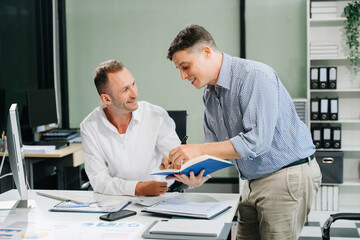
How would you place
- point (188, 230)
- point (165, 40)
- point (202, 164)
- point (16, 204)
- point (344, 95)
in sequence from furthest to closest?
point (165, 40) < point (344, 95) < point (16, 204) < point (202, 164) < point (188, 230)

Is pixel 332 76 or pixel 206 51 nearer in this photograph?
pixel 206 51

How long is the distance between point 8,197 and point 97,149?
49cm

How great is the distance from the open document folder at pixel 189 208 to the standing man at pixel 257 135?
0.32 ft

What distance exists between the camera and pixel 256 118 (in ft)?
5.82

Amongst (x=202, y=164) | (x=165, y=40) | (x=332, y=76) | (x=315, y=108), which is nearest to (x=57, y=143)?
(x=165, y=40)

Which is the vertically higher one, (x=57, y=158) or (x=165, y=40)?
(x=165, y=40)

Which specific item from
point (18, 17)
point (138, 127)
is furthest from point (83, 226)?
point (18, 17)

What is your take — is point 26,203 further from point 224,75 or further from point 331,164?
point 331,164

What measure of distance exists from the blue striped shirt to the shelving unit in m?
2.93

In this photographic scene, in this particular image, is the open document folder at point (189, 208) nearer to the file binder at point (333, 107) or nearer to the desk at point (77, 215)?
the desk at point (77, 215)

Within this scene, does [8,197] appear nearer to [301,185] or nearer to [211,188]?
[301,185]

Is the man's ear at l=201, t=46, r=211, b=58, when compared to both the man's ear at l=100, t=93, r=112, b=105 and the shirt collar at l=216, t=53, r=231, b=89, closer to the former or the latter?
the shirt collar at l=216, t=53, r=231, b=89

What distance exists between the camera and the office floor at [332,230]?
3.94 metres

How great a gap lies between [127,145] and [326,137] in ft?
9.07
